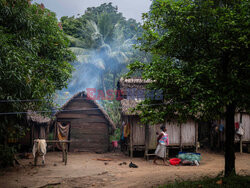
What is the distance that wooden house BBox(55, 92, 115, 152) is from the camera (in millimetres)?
18016

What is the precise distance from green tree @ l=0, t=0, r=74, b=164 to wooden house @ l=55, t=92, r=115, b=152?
6.45 meters

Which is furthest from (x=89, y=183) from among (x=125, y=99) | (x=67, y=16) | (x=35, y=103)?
(x=67, y=16)

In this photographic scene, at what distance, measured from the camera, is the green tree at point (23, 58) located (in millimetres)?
6945

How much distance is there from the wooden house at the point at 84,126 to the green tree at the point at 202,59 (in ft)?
34.1

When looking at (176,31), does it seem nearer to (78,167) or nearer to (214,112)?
(214,112)

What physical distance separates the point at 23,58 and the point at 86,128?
10905 millimetres

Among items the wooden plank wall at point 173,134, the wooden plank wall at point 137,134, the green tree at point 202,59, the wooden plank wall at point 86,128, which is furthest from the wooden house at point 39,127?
the green tree at point 202,59

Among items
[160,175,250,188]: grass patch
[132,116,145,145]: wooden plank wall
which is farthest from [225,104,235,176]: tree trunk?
[132,116,145,145]: wooden plank wall

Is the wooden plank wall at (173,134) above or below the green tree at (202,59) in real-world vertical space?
below

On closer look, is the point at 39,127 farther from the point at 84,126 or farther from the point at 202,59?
the point at 202,59

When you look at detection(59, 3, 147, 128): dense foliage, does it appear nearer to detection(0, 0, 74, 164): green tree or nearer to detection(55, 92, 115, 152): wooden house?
detection(55, 92, 115, 152): wooden house

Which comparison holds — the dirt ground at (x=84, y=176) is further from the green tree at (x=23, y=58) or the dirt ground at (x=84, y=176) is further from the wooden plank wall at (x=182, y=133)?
the wooden plank wall at (x=182, y=133)

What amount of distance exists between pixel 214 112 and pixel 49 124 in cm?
1348

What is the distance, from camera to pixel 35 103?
28.6 ft
